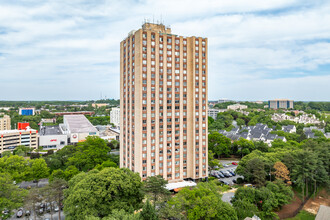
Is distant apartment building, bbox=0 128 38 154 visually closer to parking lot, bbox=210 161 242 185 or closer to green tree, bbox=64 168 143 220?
green tree, bbox=64 168 143 220

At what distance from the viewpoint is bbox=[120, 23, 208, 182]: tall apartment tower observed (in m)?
45.3

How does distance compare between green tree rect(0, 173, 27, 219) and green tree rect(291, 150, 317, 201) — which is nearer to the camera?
green tree rect(0, 173, 27, 219)

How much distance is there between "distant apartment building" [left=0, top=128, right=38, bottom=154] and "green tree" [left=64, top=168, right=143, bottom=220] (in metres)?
61.8

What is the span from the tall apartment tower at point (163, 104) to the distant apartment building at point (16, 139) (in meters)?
50.1

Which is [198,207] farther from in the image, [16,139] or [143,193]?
[16,139]

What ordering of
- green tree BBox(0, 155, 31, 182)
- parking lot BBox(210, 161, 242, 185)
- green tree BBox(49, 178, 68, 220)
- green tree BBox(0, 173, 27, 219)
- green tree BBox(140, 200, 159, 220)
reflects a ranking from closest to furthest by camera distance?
green tree BBox(140, 200, 159, 220) → green tree BBox(0, 173, 27, 219) → green tree BBox(49, 178, 68, 220) → green tree BBox(0, 155, 31, 182) → parking lot BBox(210, 161, 242, 185)

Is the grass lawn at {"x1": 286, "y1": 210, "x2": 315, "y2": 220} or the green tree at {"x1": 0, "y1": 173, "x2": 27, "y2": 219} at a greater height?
the green tree at {"x1": 0, "y1": 173, "x2": 27, "y2": 219}

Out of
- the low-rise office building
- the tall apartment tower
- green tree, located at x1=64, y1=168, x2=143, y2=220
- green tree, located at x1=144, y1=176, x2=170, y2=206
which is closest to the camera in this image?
green tree, located at x1=64, y1=168, x2=143, y2=220

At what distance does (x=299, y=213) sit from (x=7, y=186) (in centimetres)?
4898

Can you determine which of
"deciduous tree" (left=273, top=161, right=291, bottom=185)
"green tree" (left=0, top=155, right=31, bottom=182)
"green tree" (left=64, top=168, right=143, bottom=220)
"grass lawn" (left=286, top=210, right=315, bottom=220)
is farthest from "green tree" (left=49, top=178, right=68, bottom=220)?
"deciduous tree" (left=273, top=161, right=291, bottom=185)

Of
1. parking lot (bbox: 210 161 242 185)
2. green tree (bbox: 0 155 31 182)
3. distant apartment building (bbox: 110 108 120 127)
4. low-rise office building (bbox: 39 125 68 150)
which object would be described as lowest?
parking lot (bbox: 210 161 242 185)

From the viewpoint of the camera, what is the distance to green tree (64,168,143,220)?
27438mm

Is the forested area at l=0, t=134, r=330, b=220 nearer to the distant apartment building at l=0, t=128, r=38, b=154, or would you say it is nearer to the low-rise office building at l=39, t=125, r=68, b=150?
the distant apartment building at l=0, t=128, r=38, b=154

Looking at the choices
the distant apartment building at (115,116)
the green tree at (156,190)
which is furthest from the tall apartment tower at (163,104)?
the distant apartment building at (115,116)
